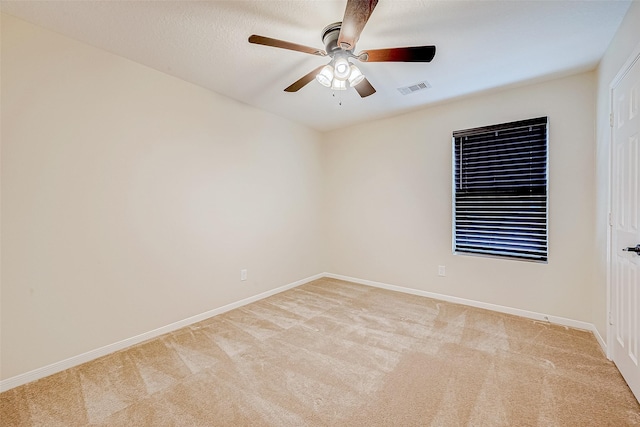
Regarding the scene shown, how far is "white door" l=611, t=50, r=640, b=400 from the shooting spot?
1642mm

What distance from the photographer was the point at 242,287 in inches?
129

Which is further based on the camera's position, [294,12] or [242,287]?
[242,287]

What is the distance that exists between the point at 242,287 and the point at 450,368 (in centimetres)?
233

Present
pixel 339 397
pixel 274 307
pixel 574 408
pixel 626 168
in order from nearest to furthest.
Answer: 1. pixel 574 408
2. pixel 339 397
3. pixel 626 168
4. pixel 274 307

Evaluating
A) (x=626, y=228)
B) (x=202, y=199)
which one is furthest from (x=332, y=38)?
(x=626, y=228)

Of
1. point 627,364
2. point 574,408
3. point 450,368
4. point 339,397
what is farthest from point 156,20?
point 627,364

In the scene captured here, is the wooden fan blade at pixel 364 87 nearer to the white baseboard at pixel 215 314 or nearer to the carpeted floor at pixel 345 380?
the carpeted floor at pixel 345 380

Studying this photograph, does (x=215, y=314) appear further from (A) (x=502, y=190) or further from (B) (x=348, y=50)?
(A) (x=502, y=190)

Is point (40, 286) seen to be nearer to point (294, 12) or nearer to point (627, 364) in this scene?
point (294, 12)

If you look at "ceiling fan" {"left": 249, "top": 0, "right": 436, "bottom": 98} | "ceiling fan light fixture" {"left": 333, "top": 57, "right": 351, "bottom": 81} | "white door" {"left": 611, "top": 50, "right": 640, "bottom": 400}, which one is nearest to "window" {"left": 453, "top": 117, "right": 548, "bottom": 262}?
"white door" {"left": 611, "top": 50, "right": 640, "bottom": 400}

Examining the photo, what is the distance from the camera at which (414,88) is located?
2.86 metres

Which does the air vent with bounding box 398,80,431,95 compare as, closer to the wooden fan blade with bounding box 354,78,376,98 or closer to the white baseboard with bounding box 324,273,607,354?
the wooden fan blade with bounding box 354,78,376,98

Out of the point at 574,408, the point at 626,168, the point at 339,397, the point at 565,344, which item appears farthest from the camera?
the point at 565,344

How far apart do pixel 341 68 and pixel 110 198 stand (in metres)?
2.14
